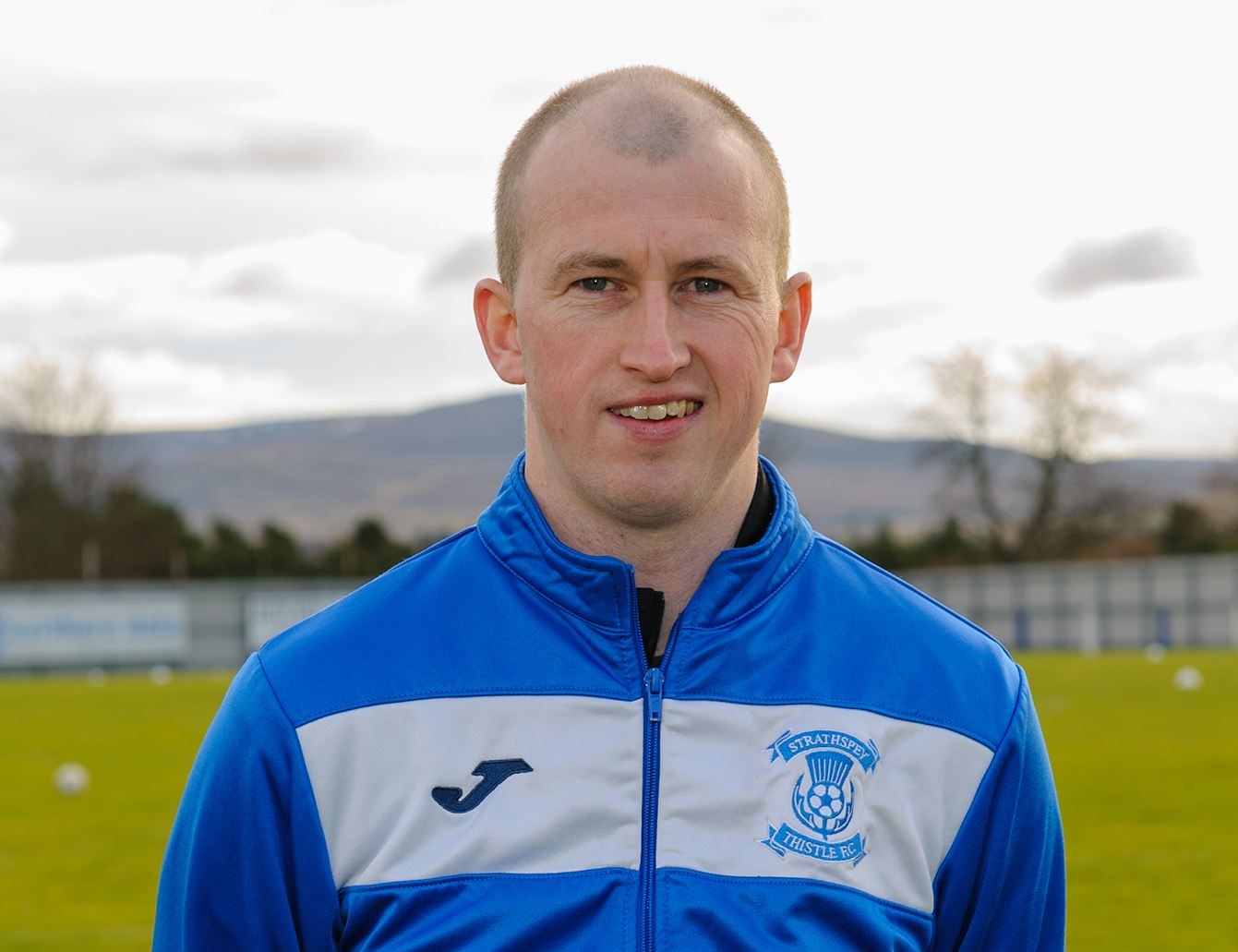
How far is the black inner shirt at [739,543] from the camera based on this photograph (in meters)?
2.60

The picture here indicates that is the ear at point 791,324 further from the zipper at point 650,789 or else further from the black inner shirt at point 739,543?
the zipper at point 650,789

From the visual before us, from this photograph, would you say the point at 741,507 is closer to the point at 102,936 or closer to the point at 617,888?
the point at 617,888

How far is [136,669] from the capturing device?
45219 millimetres

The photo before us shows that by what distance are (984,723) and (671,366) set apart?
0.77 m

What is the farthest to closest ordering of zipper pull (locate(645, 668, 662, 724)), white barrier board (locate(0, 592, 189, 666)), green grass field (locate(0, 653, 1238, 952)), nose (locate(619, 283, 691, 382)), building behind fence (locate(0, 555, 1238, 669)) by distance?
building behind fence (locate(0, 555, 1238, 669))
white barrier board (locate(0, 592, 189, 666))
green grass field (locate(0, 653, 1238, 952))
zipper pull (locate(645, 668, 662, 724))
nose (locate(619, 283, 691, 382))

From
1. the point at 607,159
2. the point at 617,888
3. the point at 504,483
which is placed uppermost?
the point at 607,159

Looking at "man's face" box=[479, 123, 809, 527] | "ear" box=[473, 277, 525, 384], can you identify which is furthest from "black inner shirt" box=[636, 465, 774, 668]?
"ear" box=[473, 277, 525, 384]

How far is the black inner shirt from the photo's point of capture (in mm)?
2598

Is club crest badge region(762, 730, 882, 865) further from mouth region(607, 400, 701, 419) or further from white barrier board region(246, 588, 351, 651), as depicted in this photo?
white barrier board region(246, 588, 351, 651)

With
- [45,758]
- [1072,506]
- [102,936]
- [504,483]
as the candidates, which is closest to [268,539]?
[1072,506]

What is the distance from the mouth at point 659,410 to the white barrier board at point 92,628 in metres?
44.1

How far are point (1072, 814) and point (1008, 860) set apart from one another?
1159cm

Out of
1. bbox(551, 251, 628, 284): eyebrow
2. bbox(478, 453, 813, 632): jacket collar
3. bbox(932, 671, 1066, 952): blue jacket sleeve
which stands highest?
bbox(551, 251, 628, 284): eyebrow

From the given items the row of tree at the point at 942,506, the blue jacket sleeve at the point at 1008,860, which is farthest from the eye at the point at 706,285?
the row of tree at the point at 942,506
